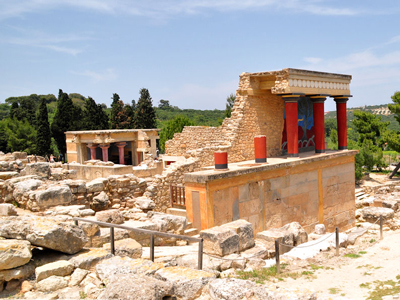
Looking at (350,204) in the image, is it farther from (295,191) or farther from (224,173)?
(224,173)

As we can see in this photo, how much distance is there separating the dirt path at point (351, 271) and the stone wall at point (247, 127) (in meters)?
4.68

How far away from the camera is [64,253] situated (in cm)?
549

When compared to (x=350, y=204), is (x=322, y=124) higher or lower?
higher

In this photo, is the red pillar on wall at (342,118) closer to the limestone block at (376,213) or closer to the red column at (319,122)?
the red column at (319,122)

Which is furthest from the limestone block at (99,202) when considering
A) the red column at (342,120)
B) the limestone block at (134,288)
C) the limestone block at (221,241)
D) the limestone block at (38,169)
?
the red column at (342,120)

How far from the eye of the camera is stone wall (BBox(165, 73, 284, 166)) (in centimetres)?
1217

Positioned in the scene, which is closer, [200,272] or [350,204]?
[200,272]

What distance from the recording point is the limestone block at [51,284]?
4820mm

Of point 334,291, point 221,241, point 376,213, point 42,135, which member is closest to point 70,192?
point 221,241

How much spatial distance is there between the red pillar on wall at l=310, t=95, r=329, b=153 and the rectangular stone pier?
50 centimetres

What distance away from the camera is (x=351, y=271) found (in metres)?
7.35

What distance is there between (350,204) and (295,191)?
393 centimetres

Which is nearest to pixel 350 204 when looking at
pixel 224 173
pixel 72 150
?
pixel 224 173

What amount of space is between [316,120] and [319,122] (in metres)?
0.13
